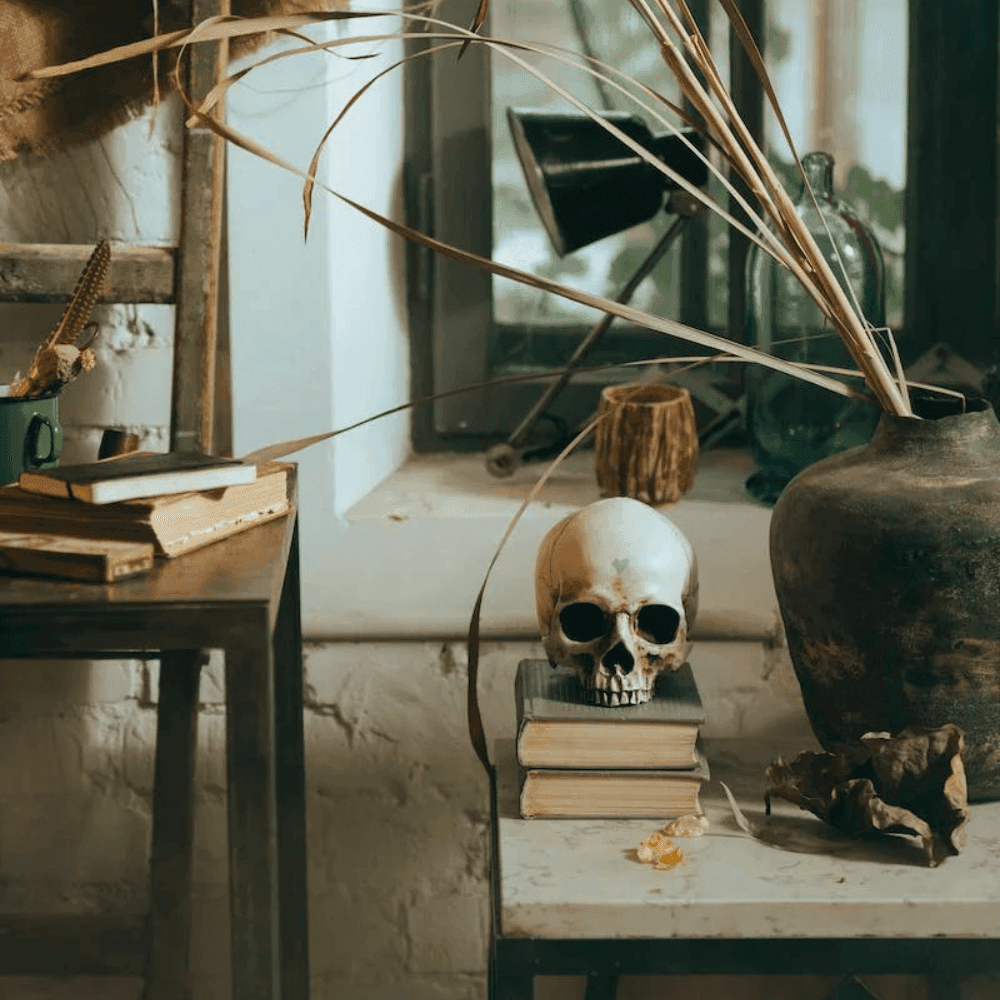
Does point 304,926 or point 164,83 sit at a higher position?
point 164,83

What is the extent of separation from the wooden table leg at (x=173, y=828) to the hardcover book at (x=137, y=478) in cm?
37

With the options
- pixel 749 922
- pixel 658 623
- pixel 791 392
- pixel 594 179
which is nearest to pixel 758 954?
pixel 749 922

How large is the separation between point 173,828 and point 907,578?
2.75 feet

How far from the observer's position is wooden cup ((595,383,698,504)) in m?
1.81

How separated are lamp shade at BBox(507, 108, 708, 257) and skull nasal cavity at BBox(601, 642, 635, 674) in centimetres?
67

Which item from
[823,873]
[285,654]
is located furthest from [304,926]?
[823,873]

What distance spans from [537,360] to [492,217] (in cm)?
19

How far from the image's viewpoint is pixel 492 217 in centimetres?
203

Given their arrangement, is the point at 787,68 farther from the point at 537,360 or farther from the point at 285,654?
the point at 285,654

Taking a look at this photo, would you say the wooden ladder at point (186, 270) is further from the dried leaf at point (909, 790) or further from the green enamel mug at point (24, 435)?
the dried leaf at point (909, 790)

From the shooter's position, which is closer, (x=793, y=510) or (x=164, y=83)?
(x=793, y=510)

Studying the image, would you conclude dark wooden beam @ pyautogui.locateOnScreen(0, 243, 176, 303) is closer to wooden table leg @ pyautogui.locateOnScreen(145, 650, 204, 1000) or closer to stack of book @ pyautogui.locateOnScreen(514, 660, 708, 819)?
wooden table leg @ pyautogui.locateOnScreen(145, 650, 204, 1000)

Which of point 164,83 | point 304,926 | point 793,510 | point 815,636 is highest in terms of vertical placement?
point 164,83

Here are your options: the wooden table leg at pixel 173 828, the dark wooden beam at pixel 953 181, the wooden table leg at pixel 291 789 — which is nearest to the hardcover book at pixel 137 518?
the wooden table leg at pixel 291 789
